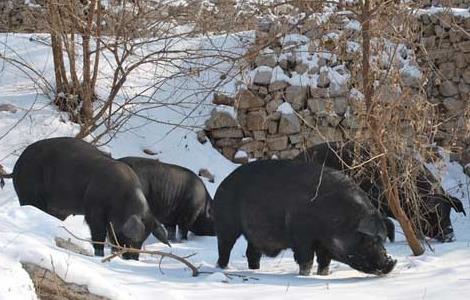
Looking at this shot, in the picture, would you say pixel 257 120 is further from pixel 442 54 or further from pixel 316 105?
pixel 442 54

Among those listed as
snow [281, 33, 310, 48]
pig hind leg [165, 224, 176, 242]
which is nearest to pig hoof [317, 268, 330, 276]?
pig hind leg [165, 224, 176, 242]

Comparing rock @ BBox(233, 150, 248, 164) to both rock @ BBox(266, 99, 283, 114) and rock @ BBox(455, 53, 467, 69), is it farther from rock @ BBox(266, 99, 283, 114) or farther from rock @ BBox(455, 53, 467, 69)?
rock @ BBox(455, 53, 467, 69)

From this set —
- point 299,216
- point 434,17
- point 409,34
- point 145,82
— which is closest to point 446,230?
point 409,34

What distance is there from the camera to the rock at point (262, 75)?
1394 centimetres

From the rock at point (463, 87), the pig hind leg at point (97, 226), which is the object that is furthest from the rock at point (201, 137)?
the pig hind leg at point (97, 226)

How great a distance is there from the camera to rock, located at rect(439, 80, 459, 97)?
1445 cm

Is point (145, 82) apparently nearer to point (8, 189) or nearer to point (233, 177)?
point (8, 189)

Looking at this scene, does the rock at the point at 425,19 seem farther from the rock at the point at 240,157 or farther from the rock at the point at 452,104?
the rock at the point at 240,157

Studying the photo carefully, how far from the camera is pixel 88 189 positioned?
29.4 ft

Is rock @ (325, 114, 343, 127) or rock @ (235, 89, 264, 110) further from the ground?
rock @ (235, 89, 264, 110)

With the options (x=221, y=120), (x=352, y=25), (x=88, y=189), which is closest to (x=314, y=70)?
(x=221, y=120)

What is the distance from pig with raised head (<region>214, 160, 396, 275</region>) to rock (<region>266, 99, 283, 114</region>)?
626 centimetres

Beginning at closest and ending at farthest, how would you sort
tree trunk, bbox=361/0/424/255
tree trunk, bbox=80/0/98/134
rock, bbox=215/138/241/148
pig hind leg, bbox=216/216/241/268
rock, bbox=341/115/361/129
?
1. tree trunk, bbox=361/0/424/255
2. pig hind leg, bbox=216/216/241/268
3. rock, bbox=341/115/361/129
4. tree trunk, bbox=80/0/98/134
5. rock, bbox=215/138/241/148

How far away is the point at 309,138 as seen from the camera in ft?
44.7
